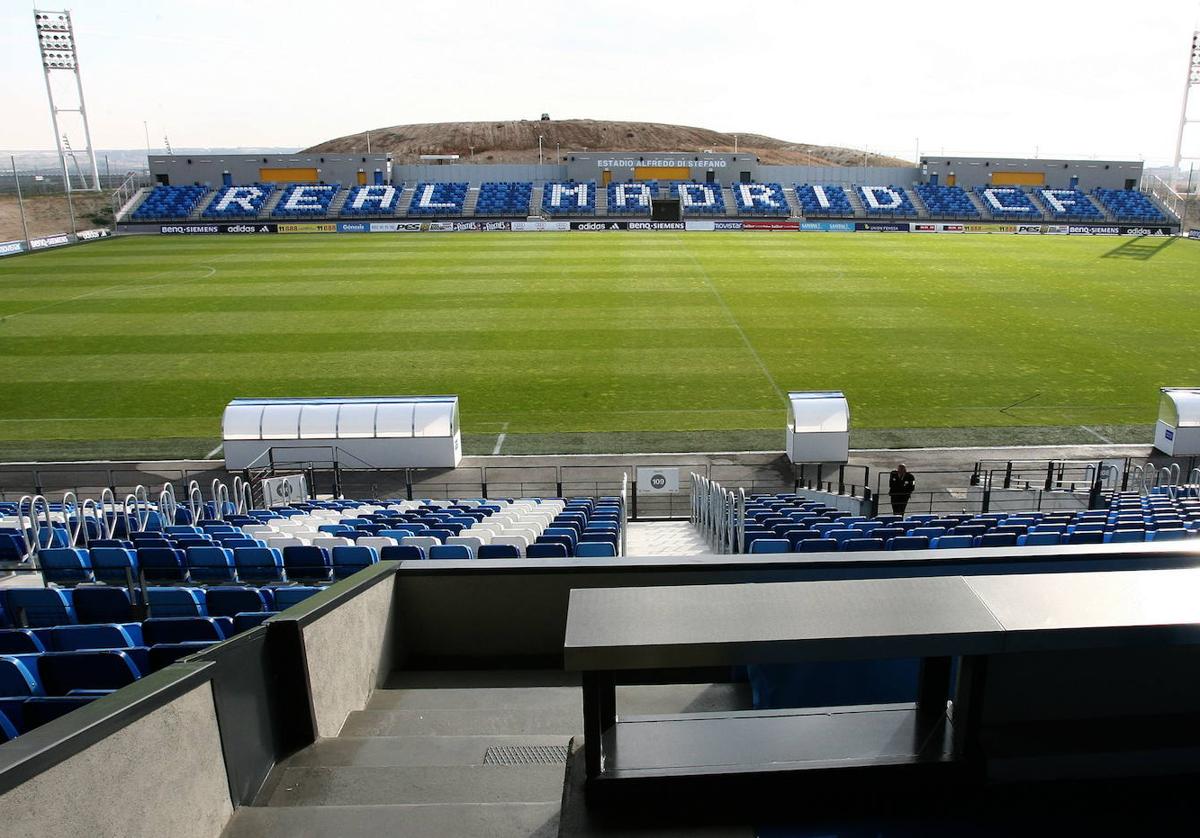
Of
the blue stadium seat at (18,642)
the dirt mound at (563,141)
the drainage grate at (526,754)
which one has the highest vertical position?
the dirt mound at (563,141)

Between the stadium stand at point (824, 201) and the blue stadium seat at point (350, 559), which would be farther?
the stadium stand at point (824, 201)

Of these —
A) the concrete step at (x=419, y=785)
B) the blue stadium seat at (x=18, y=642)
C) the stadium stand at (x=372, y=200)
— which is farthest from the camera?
the stadium stand at (x=372, y=200)

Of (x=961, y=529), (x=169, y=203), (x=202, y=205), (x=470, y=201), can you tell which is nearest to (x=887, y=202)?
(x=470, y=201)

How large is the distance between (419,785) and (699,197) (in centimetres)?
7132

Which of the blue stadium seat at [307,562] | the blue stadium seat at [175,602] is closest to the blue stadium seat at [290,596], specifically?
the blue stadium seat at [175,602]

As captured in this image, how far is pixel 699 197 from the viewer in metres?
71.6

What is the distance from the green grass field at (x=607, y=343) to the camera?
2156 centimetres

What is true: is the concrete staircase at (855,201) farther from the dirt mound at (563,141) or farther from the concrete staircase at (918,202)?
the dirt mound at (563,141)

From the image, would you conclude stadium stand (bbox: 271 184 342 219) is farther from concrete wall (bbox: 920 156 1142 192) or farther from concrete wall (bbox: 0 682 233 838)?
concrete wall (bbox: 0 682 233 838)

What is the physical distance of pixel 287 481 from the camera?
17250mm

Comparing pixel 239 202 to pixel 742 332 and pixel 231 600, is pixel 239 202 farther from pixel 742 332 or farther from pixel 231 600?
pixel 231 600

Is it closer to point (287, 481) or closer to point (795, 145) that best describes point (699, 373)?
point (287, 481)

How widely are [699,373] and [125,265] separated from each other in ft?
118

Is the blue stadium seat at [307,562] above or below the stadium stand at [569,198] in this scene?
below
